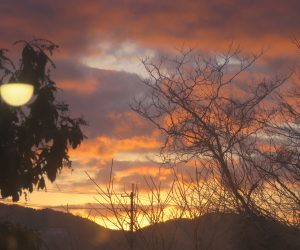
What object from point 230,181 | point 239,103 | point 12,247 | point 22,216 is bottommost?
point 12,247

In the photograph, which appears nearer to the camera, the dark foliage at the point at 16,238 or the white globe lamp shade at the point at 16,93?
the dark foliage at the point at 16,238

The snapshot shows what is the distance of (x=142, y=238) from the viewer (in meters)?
9.70

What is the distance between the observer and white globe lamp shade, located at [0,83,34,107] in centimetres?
1146

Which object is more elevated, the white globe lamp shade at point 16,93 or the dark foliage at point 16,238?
the white globe lamp shade at point 16,93

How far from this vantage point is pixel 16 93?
11.6m

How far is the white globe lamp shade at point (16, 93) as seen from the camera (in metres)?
11.5

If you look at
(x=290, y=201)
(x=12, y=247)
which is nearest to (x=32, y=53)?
(x=12, y=247)

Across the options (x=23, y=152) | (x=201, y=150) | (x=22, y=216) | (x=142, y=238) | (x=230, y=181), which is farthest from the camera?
(x=22, y=216)

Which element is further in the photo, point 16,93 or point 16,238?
point 16,93

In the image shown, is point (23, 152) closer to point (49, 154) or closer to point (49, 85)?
point (49, 154)

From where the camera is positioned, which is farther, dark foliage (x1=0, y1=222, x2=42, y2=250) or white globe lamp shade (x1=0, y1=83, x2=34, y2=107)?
white globe lamp shade (x1=0, y1=83, x2=34, y2=107)

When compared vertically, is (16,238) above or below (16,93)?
below

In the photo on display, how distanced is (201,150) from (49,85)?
5.06m

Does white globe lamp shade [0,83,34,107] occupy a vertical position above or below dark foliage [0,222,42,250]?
above
